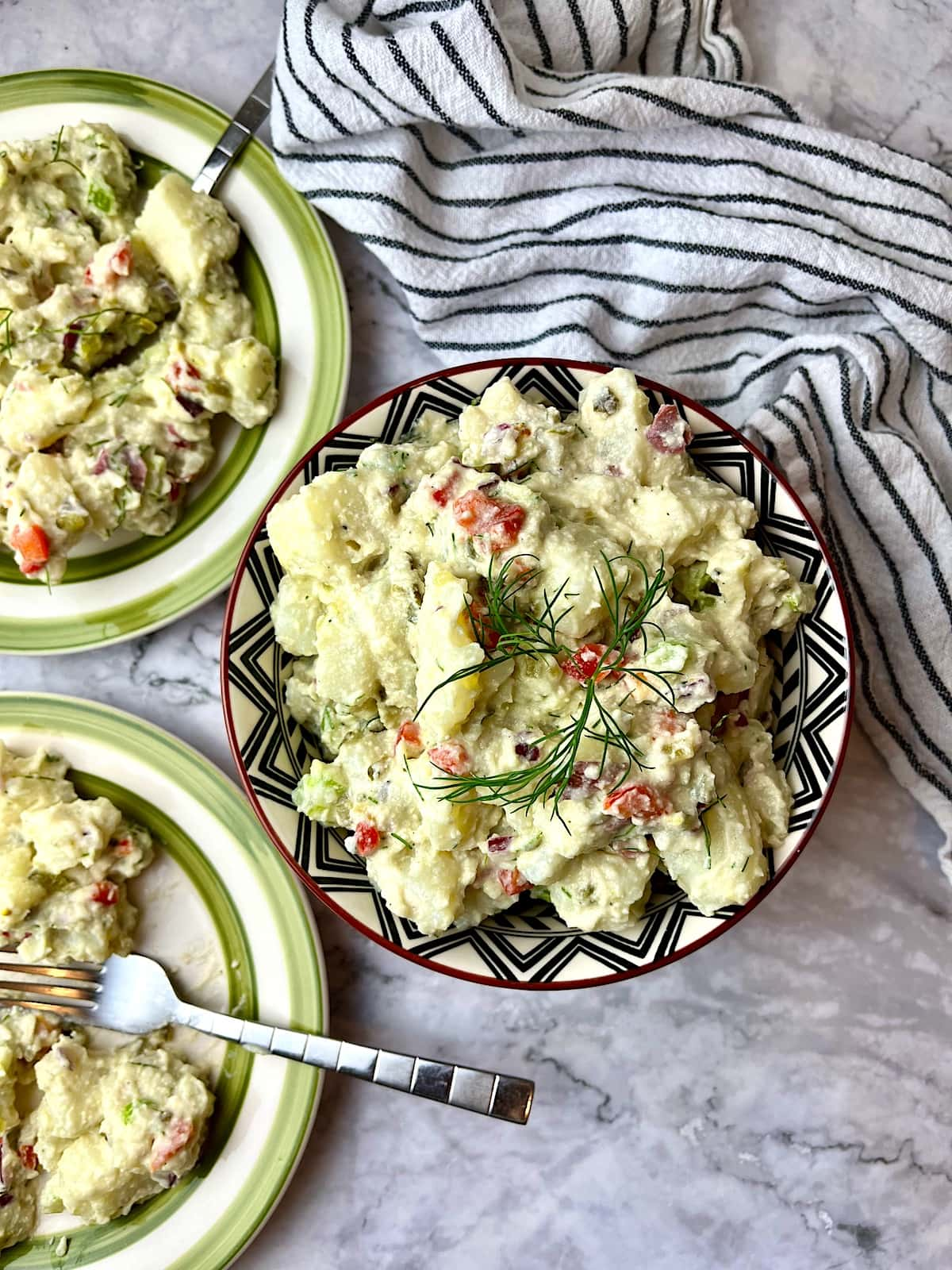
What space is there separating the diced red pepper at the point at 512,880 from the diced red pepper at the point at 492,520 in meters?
0.53

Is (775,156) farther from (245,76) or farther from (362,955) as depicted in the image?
(362,955)

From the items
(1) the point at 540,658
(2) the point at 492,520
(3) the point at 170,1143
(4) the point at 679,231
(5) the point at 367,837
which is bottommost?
(3) the point at 170,1143

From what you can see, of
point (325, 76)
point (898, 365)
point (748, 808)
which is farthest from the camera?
point (898, 365)

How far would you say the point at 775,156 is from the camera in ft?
6.73

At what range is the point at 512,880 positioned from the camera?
1732 millimetres

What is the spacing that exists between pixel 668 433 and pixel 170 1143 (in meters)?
1.62

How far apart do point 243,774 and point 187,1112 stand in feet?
2.49

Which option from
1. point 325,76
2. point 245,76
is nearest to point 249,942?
point 325,76

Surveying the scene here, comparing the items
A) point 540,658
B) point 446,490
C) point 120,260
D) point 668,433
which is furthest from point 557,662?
point 120,260

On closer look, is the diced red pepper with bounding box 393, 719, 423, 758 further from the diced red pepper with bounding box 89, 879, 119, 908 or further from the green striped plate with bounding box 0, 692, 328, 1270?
the diced red pepper with bounding box 89, 879, 119, 908

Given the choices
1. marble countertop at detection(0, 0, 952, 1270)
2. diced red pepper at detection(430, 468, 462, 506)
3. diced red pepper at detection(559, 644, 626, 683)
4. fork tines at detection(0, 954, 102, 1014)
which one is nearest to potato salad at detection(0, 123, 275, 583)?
marble countertop at detection(0, 0, 952, 1270)

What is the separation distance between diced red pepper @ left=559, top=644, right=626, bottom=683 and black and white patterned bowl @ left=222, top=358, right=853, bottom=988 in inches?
16.0

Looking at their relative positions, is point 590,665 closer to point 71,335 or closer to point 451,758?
point 451,758

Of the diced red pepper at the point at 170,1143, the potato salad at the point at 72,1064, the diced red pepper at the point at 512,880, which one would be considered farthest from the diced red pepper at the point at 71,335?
the diced red pepper at the point at 170,1143
